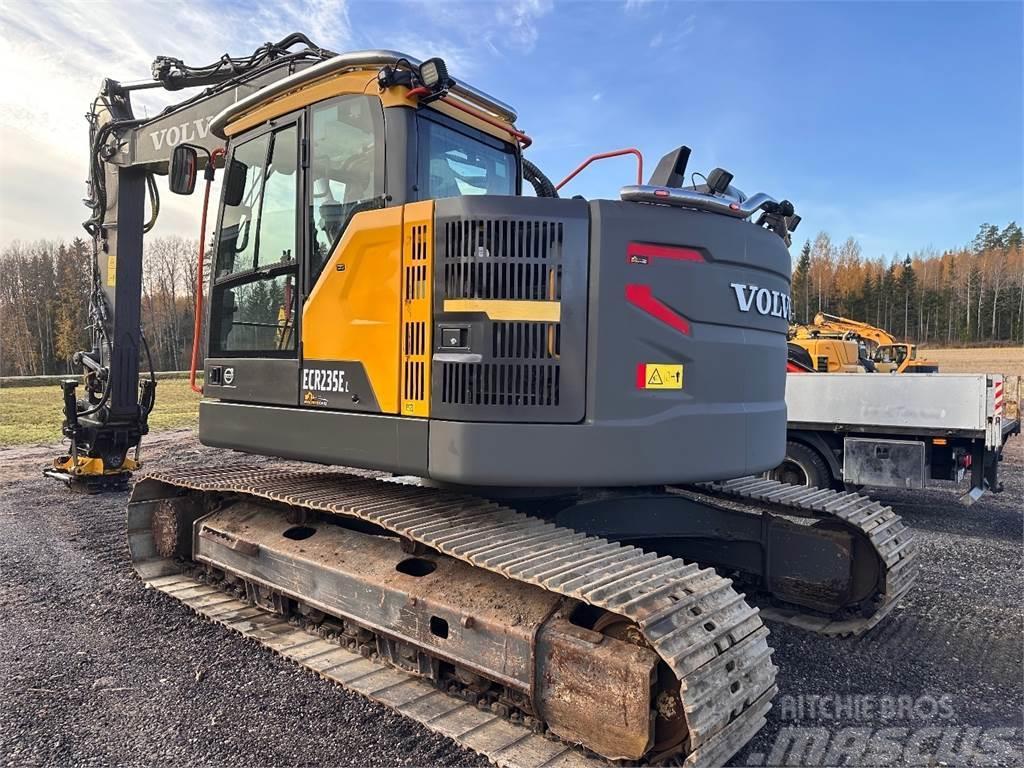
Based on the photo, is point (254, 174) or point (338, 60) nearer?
point (338, 60)

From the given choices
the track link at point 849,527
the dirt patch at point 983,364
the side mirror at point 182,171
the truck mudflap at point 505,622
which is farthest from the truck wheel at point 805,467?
the dirt patch at point 983,364

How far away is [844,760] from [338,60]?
416 centimetres

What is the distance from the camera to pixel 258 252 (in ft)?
14.0

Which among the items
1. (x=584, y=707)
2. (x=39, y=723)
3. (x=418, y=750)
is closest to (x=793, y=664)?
(x=584, y=707)

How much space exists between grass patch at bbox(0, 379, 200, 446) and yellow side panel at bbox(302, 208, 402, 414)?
32.3ft

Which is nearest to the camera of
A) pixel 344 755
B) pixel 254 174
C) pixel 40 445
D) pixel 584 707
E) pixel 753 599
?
pixel 584 707

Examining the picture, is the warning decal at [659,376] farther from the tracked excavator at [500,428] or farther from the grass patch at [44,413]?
the grass patch at [44,413]

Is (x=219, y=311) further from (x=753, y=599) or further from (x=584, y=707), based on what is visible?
(x=753, y=599)

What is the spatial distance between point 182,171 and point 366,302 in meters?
1.82

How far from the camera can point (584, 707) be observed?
8.98ft

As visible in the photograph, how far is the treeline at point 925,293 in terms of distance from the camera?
65.4 meters

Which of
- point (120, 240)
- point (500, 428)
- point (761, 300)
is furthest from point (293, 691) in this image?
point (120, 240)

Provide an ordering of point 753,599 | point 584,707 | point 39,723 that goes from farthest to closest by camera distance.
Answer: point 753,599 < point 39,723 < point 584,707

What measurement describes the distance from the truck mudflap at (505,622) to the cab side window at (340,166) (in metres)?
1.51
